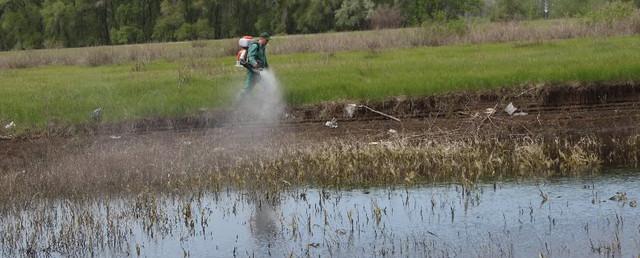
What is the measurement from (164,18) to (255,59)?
67.6m

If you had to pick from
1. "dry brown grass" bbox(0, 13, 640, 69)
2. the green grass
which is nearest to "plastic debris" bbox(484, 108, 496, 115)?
the green grass

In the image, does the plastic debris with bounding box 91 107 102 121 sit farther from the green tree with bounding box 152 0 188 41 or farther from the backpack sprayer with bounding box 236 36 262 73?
the green tree with bounding box 152 0 188 41

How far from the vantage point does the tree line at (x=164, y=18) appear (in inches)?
3140

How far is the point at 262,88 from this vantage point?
2131cm

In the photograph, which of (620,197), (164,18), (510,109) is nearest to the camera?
(620,197)

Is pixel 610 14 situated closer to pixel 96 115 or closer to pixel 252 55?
pixel 252 55

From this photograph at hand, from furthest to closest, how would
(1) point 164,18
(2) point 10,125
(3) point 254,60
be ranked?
(1) point 164,18, (2) point 10,125, (3) point 254,60

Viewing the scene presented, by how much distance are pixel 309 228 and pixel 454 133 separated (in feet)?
23.6

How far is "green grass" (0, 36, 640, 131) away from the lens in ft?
69.9

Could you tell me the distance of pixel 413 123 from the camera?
19922 millimetres

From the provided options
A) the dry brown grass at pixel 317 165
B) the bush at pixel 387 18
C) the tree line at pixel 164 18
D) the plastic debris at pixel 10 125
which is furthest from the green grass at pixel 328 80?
the tree line at pixel 164 18

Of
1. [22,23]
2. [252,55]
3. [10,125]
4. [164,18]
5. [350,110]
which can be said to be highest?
[252,55]

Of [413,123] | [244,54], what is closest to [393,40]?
[413,123]

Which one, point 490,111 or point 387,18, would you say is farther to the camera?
point 387,18
